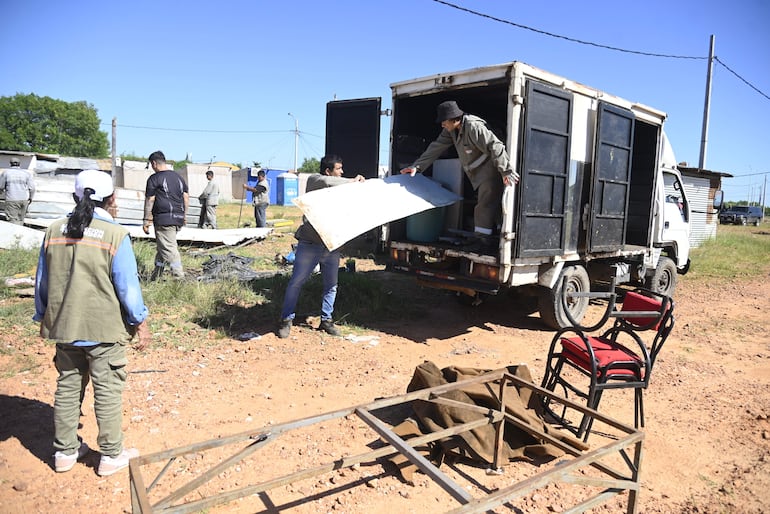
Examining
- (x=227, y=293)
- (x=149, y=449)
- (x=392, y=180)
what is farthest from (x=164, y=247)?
(x=149, y=449)

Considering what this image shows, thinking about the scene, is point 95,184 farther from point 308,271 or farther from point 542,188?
point 542,188

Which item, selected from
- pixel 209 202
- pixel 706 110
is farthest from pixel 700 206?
pixel 209 202

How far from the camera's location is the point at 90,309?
2.72m

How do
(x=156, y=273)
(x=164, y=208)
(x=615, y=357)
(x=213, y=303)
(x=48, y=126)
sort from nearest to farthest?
(x=615, y=357) < (x=213, y=303) < (x=164, y=208) < (x=156, y=273) < (x=48, y=126)

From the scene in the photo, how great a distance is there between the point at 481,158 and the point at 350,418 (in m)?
3.13

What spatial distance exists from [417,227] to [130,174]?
27.9 metres

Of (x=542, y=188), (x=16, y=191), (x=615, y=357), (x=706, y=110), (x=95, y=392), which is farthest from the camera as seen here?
(x=706, y=110)

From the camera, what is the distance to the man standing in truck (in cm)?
519

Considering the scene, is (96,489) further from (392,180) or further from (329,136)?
(329,136)

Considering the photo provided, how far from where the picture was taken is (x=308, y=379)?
439 cm

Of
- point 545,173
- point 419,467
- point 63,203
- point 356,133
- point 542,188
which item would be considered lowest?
point 419,467

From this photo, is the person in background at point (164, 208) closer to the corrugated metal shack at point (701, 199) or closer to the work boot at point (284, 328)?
the work boot at point (284, 328)

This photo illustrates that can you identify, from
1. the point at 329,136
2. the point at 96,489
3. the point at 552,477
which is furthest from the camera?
the point at 329,136

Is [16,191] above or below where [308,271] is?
above
